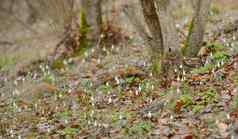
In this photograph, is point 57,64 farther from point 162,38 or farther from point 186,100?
point 186,100

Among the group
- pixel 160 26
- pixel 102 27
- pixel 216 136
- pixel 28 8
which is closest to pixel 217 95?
pixel 216 136

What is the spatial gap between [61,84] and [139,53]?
2.24 metres

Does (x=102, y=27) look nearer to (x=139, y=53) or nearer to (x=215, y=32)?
(x=139, y=53)

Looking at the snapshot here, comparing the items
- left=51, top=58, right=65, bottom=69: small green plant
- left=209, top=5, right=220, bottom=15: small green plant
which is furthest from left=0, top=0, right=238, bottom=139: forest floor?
left=209, top=5, right=220, bottom=15: small green plant

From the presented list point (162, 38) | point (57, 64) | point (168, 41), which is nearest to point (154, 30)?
point (162, 38)

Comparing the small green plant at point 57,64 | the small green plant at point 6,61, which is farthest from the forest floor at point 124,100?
the small green plant at point 6,61

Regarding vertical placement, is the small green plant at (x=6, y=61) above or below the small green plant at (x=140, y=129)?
above

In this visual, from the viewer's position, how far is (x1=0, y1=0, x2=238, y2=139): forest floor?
8.23m

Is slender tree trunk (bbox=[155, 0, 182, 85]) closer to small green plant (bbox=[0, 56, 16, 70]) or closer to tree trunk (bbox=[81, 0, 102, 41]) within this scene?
tree trunk (bbox=[81, 0, 102, 41])

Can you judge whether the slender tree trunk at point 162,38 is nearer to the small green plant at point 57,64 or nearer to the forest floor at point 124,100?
the forest floor at point 124,100

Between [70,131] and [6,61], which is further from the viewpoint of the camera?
[6,61]

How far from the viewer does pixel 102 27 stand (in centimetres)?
1550

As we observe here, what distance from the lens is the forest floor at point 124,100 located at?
8.23 meters

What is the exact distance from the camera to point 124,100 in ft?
32.9
